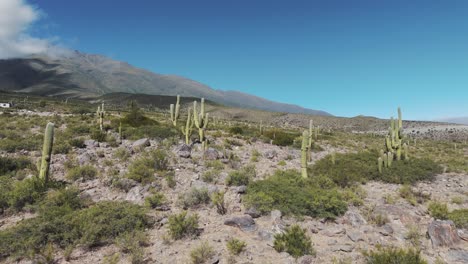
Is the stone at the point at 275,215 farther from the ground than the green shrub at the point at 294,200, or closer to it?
closer to it

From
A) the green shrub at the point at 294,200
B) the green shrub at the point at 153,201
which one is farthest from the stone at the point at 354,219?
the green shrub at the point at 153,201

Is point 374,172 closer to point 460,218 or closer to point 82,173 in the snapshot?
point 460,218

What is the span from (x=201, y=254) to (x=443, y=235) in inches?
217

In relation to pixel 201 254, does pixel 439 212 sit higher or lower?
higher

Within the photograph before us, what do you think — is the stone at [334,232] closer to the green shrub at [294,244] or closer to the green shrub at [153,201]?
the green shrub at [294,244]

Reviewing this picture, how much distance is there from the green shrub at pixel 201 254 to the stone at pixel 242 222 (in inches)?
51.6

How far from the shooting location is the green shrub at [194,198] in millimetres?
8375

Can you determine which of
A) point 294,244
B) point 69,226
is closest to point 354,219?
point 294,244

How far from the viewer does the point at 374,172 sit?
1371cm

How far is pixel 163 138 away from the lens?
60.8 ft

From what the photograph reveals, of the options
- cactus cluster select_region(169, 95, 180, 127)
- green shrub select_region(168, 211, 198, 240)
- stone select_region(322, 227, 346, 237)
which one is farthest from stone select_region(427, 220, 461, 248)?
cactus cluster select_region(169, 95, 180, 127)

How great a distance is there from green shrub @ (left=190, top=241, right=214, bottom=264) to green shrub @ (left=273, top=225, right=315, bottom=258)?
1421 millimetres

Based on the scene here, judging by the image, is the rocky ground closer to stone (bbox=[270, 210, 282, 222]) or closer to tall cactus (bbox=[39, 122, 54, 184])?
stone (bbox=[270, 210, 282, 222])

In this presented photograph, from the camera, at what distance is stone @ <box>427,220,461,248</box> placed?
21.2 feet
